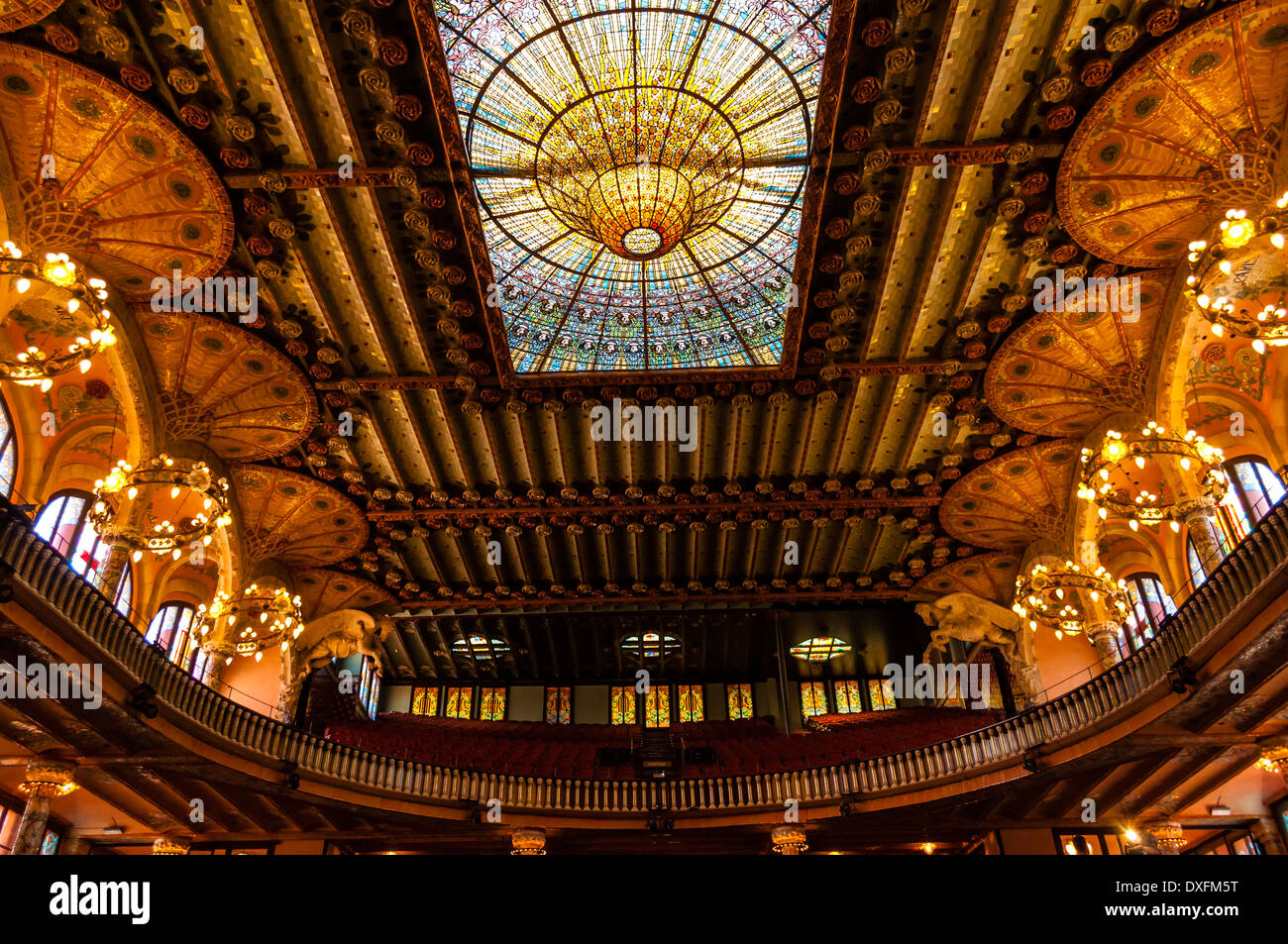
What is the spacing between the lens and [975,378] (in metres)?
15.1

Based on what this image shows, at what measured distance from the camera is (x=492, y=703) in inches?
1143

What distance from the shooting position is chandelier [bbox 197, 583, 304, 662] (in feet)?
53.4

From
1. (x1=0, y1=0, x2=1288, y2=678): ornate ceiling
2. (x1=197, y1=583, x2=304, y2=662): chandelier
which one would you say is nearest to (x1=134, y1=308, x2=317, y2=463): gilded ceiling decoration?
(x1=0, y1=0, x2=1288, y2=678): ornate ceiling

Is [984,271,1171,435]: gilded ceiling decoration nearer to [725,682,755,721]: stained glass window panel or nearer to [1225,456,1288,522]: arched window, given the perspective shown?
[1225,456,1288,522]: arched window

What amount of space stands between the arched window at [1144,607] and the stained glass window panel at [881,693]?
944cm

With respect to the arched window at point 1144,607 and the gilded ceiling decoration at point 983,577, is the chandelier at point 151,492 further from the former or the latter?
the arched window at point 1144,607

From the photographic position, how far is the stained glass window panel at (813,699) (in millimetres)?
27547

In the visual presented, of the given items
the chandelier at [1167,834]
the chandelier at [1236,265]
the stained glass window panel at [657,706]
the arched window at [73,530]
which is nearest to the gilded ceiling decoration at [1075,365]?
the chandelier at [1236,265]

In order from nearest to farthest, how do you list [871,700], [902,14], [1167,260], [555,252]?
[902,14] → [1167,260] → [555,252] → [871,700]

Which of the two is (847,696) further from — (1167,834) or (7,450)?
(7,450)
